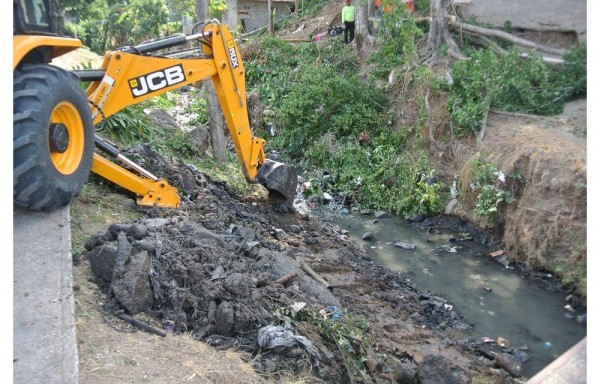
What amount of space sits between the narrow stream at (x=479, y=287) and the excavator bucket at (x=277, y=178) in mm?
1730

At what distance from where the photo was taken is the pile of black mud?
4324 millimetres

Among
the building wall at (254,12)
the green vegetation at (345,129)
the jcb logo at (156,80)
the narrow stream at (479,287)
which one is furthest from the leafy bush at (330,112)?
the building wall at (254,12)

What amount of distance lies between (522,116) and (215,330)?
555cm

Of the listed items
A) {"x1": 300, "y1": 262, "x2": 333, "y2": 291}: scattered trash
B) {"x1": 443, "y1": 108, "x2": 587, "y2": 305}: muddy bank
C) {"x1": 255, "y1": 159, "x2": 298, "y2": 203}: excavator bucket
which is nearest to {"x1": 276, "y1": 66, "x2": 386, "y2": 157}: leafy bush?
{"x1": 443, "y1": 108, "x2": 587, "y2": 305}: muddy bank

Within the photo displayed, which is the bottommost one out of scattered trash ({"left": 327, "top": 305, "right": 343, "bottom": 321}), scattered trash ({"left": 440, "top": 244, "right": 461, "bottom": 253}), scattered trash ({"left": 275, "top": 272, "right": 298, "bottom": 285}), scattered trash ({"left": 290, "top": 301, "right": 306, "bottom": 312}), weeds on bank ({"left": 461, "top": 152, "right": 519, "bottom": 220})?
scattered trash ({"left": 440, "top": 244, "right": 461, "bottom": 253})

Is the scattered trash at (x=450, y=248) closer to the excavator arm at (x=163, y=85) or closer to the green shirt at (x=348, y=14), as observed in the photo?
the excavator arm at (x=163, y=85)

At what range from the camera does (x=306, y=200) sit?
10.8 meters

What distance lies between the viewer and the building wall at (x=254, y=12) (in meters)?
24.2

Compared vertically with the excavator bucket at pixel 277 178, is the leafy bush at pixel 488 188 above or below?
below

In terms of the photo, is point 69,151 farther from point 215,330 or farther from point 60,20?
point 215,330

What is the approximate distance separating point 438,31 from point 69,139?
30.5 feet

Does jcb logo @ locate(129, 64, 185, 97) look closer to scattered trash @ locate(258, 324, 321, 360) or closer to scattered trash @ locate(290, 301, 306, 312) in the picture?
scattered trash @ locate(290, 301, 306, 312)

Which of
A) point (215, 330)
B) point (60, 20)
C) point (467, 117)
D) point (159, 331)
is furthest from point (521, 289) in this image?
point (60, 20)

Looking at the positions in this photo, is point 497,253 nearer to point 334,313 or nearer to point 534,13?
point 534,13
